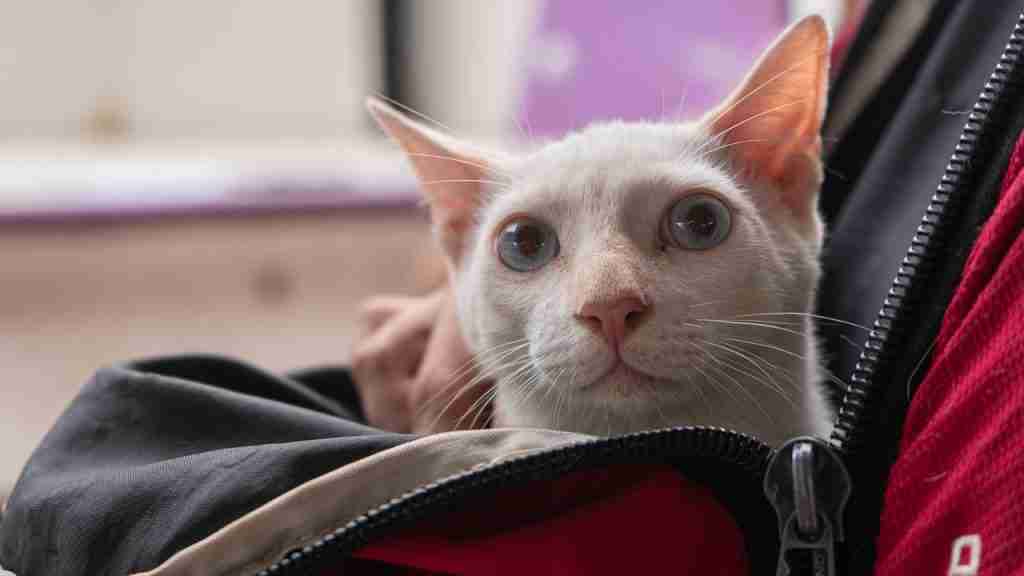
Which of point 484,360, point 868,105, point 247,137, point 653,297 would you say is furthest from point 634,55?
point 247,137

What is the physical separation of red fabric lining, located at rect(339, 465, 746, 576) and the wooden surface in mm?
1648

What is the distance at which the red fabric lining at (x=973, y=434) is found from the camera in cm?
46

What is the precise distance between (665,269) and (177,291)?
6.66 feet

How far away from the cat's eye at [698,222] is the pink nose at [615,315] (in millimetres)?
80

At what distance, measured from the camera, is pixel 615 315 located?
2.03ft

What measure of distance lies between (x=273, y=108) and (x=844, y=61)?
7.63ft

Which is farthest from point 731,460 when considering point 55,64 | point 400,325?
point 55,64

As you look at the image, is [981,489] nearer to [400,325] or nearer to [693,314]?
[693,314]

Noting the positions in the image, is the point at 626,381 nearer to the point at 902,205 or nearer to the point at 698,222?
the point at 698,222

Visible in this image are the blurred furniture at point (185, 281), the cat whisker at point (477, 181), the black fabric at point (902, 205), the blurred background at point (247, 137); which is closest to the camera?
the black fabric at point (902, 205)

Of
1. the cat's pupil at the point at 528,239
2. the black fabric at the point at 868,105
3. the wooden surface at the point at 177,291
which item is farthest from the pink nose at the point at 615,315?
the wooden surface at the point at 177,291

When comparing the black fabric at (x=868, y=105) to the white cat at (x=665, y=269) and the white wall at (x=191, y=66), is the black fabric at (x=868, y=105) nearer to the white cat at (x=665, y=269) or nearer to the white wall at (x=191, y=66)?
the white cat at (x=665, y=269)

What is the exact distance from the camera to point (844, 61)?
952 mm

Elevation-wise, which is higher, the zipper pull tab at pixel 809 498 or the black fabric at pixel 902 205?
the black fabric at pixel 902 205
